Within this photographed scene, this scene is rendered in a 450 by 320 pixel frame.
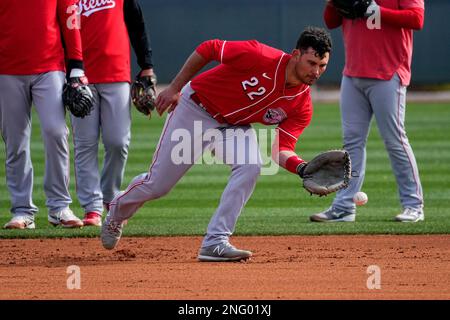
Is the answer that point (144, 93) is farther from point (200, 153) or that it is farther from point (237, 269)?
point (237, 269)

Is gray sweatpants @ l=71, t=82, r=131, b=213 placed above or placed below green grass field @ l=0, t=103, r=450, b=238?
above

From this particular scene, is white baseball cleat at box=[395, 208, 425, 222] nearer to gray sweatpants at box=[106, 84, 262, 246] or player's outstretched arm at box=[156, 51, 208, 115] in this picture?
gray sweatpants at box=[106, 84, 262, 246]

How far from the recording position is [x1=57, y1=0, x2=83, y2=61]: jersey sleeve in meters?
8.08

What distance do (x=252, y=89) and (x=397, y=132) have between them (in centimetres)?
218

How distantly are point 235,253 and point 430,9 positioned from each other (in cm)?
1616

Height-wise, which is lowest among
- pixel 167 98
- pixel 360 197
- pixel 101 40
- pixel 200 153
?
pixel 360 197

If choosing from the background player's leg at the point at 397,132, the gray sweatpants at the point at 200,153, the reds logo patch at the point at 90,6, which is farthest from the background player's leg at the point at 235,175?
the reds logo patch at the point at 90,6

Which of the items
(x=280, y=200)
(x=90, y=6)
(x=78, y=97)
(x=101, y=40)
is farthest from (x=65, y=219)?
(x=280, y=200)

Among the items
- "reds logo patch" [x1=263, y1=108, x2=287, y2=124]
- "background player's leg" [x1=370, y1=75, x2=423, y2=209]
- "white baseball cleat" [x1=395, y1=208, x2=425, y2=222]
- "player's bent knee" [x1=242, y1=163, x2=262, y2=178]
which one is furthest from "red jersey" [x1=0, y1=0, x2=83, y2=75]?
"white baseball cleat" [x1=395, y1=208, x2=425, y2=222]

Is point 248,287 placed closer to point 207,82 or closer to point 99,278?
point 99,278

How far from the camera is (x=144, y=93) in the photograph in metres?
8.23

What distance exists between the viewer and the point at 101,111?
848 cm

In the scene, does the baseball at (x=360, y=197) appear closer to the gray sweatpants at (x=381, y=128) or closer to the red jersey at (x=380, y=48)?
the gray sweatpants at (x=381, y=128)

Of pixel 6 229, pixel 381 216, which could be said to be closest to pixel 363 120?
pixel 381 216
